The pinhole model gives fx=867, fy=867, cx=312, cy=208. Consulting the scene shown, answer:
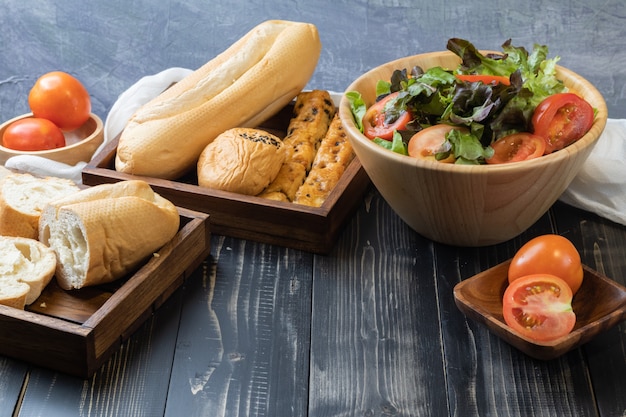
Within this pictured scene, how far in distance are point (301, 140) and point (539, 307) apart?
91cm

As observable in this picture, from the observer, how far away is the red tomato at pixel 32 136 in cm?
258

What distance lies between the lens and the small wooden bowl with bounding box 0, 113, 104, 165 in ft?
8.32

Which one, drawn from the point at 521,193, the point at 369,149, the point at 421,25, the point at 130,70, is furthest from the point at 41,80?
the point at 421,25

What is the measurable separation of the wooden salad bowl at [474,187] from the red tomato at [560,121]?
33 millimetres

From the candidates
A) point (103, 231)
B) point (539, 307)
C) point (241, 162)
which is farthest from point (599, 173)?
point (103, 231)

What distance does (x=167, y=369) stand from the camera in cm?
181

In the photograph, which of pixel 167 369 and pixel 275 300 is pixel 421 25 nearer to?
pixel 275 300

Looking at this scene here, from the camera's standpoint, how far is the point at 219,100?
2391mm

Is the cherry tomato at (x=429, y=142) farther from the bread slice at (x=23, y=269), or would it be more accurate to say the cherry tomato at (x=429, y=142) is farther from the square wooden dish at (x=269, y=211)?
the bread slice at (x=23, y=269)

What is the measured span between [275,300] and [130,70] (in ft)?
6.10

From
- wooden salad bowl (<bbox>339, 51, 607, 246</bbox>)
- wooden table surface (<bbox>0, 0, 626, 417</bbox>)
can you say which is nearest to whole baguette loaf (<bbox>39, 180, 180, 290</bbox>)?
wooden table surface (<bbox>0, 0, 626, 417</bbox>)

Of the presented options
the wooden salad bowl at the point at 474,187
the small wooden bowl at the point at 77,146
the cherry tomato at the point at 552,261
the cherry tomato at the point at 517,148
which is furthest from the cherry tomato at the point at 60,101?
the cherry tomato at the point at 552,261

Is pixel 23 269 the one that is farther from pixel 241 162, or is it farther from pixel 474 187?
pixel 474 187

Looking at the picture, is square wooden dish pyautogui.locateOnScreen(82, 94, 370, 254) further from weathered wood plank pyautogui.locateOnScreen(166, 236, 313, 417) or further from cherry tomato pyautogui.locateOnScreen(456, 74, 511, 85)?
cherry tomato pyautogui.locateOnScreen(456, 74, 511, 85)
